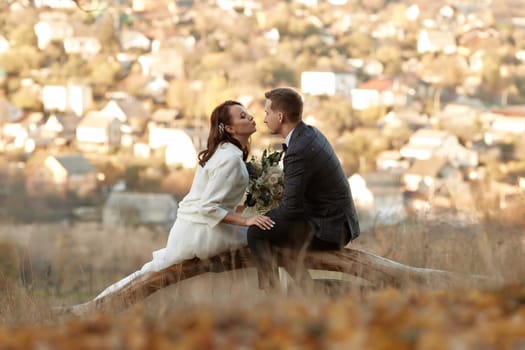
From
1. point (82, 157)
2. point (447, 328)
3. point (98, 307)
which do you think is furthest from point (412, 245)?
point (82, 157)

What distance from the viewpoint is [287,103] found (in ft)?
13.2

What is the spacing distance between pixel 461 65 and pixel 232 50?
13.0 metres

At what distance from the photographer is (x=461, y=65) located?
4797cm

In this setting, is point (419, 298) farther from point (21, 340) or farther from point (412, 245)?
point (412, 245)

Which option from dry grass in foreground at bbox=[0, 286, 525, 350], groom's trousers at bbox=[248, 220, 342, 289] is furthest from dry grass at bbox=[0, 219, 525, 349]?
groom's trousers at bbox=[248, 220, 342, 289]

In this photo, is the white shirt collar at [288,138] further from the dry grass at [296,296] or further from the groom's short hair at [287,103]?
the dry grass at [296,296]

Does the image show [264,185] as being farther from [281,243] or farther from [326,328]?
[326,328]

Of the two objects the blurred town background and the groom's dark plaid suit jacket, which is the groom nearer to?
the groom's dark plaid suit jacket

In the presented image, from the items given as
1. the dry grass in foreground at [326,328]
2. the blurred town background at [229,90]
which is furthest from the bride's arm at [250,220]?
the blurred town background at [229,90]

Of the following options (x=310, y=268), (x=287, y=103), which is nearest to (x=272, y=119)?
(x=287, y=103)

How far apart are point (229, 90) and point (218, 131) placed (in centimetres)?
3759

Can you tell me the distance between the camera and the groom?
393cm

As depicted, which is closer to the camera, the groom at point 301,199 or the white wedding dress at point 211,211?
the groom at point 301,199

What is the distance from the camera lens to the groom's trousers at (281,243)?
3928 mm
